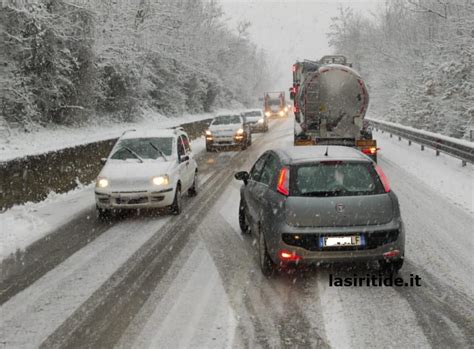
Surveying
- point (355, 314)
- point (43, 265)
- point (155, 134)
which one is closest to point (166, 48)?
point (155, 134)

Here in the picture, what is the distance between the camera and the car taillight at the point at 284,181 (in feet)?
21.1

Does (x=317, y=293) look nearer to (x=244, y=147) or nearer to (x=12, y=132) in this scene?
(x=12, y=132)

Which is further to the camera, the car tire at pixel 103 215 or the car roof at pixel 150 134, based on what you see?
the car roof at pixel 150 134

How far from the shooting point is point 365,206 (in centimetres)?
618

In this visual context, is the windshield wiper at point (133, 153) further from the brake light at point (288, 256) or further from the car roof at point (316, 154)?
the brake light at point (288, 256)

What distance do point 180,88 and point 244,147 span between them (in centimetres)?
2294

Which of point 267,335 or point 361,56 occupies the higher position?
point 361,56

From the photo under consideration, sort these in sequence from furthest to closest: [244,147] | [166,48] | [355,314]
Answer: [166,48] → [244,147] → [355,314]

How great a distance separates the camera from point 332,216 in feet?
20.1

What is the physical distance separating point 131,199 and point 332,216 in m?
5.20

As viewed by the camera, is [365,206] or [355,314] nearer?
[355,314]

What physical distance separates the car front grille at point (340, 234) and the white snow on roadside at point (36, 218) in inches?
181

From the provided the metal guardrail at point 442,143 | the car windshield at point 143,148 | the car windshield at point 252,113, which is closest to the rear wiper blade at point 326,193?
the car windshield at point 143,148

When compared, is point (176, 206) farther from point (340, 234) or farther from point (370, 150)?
point (370, 150)
